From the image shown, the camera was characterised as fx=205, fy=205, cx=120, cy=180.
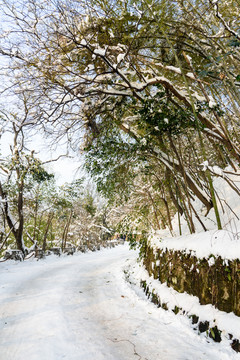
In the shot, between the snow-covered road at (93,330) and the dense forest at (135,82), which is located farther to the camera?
the dense forest at (135,82)

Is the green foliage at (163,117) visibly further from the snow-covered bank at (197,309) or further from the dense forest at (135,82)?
the snow-covered bank at (197,309)

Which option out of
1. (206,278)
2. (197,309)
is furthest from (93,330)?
(206,278)

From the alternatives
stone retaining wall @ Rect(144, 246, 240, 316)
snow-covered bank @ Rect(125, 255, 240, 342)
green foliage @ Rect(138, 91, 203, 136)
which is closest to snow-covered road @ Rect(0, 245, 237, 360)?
snow-covered bank @ Rect(125, 255, 240, 342)

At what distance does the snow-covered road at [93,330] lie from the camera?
7.00 ft

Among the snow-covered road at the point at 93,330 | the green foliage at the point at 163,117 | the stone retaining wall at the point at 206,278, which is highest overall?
the green foliage at the point at 163,117

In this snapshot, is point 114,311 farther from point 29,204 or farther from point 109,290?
point 29,204

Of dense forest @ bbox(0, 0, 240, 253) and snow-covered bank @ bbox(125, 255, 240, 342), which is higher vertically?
dense forest @ bbox(0, 0, 240, 253)

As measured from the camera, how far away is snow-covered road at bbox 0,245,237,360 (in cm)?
213

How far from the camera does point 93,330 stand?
8.68 ft

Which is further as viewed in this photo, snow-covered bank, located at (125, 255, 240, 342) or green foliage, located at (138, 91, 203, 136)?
green foliage, located at (138, 91, 203, 136)

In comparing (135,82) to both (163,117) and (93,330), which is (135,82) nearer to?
(163,117)

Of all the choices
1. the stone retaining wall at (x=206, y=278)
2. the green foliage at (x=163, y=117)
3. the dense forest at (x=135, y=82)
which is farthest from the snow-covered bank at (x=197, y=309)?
the green foliage at (x=163, y=117)

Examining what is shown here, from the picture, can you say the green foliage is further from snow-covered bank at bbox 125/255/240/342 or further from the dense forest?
snow-covered bank at bbox 125/255/240/342

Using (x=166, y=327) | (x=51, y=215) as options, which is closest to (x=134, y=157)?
(x=166, y=327)
